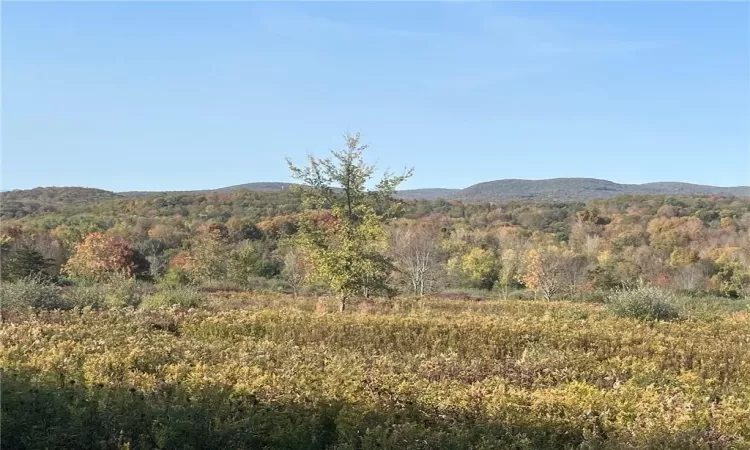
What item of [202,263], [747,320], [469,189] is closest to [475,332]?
[747,320]

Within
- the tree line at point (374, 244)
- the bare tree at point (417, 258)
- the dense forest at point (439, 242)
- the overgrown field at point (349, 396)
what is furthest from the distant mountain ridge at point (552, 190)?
the overgrown field at point (349, 396)

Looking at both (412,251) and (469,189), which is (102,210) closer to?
(412,251)

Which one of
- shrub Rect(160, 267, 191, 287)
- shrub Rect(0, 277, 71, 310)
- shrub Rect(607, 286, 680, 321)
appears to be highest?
shrub Rect(0, 277, 71, 310)

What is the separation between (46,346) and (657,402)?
22.9 ft

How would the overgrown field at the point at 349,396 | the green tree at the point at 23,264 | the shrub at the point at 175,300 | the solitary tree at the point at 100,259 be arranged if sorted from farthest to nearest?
the solitary tree at the point at 100,259 → the green tree at the point at 23,264 → the shrub at the point at 175,300 → the overgrown field at the point at 349,396

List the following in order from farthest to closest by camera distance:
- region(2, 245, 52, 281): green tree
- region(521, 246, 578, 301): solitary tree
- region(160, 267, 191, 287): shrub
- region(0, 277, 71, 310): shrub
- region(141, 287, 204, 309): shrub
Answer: region(521, 246, 578, 301): solitary tree → region(160, 267, 191, 287): shrub → region(2, 245, 52, 281): green tree → region(141, 287, 204, 309): shrub → region(0, 277, 71, 310): shrub

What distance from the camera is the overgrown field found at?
4871 mm

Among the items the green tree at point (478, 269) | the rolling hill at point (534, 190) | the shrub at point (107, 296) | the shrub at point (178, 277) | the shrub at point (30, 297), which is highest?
the rolling hill at point (534, 190)

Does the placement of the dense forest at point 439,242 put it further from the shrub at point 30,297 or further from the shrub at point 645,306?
the shrub at point 30,297

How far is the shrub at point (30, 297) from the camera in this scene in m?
13.1

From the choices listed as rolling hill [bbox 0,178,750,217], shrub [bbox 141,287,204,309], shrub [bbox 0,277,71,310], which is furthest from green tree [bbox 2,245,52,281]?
rolling hill [bbox 0,178,750,217]

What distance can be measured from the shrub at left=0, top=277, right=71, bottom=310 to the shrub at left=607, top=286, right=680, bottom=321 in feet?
43.0

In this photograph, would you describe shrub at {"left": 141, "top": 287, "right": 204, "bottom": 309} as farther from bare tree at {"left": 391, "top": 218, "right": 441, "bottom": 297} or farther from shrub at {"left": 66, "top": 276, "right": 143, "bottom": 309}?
bare tree at {"left": 391, "top": 218, "right": 441, "bottom": 297}

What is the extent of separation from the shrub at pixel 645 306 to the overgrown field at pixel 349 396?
5.15 m
